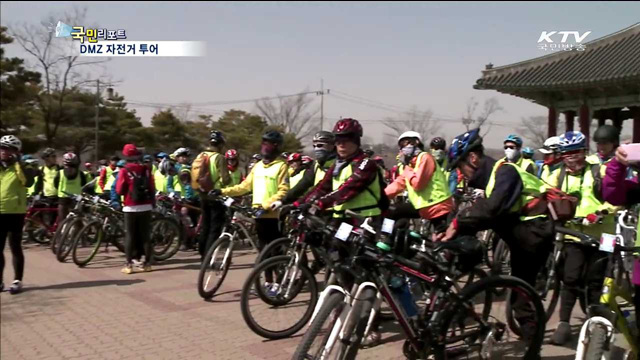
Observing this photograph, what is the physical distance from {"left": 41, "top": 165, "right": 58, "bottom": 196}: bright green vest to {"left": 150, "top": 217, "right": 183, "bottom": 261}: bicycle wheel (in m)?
2.87

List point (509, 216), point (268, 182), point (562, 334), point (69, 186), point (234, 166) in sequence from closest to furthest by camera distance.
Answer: point (509, 216)
point (562, 334)
point (268, 182)
point (69, 186)
point (234, 166)

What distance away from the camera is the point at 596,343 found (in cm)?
306

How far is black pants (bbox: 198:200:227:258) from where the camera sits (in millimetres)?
7312

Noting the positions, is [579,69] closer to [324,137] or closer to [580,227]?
[324,137]

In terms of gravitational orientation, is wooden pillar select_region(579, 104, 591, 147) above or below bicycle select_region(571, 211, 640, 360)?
above

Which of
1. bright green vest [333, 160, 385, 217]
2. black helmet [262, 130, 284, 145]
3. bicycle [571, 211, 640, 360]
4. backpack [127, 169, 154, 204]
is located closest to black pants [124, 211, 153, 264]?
backpack [127, 169, 154, 204]

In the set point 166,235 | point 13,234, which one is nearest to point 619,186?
point 13,234

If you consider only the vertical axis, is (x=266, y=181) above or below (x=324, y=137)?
below

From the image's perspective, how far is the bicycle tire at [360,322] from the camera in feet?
10.5

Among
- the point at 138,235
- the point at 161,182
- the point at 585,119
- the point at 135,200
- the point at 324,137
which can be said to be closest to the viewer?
the point at 324,137

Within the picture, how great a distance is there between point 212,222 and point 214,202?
0.90 feet

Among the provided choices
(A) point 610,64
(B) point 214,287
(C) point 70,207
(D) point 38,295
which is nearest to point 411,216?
(B) point 214,287

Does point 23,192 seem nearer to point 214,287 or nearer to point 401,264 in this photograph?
point 214,287

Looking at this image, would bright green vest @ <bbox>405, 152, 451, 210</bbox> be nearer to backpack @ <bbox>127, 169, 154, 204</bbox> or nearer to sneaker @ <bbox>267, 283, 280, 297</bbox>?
sneaker @ <bbox>267, 283, 280, 297</bbox>
